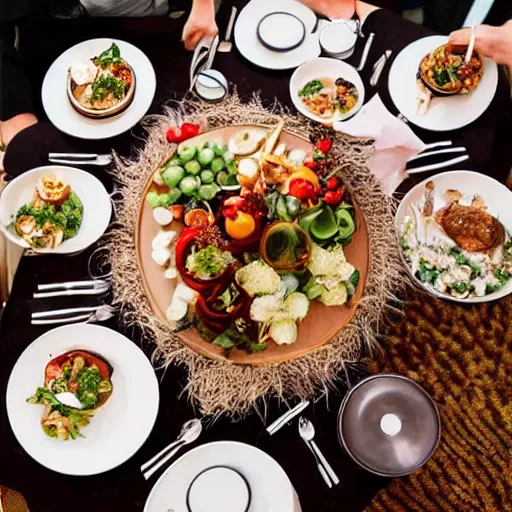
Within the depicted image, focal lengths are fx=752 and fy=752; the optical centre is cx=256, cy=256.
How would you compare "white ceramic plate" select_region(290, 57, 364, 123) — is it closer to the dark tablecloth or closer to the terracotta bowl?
the dark tablecloth

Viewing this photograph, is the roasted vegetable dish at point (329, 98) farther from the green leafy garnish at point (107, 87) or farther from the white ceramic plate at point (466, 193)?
the green leafy garnish at point (107, 87)

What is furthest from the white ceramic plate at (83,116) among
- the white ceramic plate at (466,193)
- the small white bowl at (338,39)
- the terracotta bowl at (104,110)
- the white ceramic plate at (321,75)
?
the white ceramic plate at (466,193)

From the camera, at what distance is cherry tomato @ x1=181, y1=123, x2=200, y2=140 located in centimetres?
230

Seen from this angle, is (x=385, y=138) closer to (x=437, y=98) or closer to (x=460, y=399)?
(x=437, y=98)

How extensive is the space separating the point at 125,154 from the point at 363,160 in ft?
2.41

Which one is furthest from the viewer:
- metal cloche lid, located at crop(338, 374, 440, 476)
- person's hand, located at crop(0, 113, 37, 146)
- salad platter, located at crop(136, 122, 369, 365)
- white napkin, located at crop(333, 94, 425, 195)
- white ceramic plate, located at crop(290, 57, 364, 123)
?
person's hand, located at crop(0, 113, 37, 146)

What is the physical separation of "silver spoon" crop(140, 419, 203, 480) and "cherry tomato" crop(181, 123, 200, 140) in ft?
2.80

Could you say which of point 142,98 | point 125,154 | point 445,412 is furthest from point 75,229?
point 445,412

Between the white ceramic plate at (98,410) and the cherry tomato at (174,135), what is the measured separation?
61cm

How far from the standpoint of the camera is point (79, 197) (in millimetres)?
2264

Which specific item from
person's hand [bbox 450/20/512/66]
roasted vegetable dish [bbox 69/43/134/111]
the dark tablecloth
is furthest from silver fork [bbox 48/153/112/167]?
person's hand [bbox 450/20/512/66]

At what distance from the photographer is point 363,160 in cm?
233

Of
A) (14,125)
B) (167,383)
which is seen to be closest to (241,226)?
(167,383)

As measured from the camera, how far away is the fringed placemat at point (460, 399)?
204 centimetres
